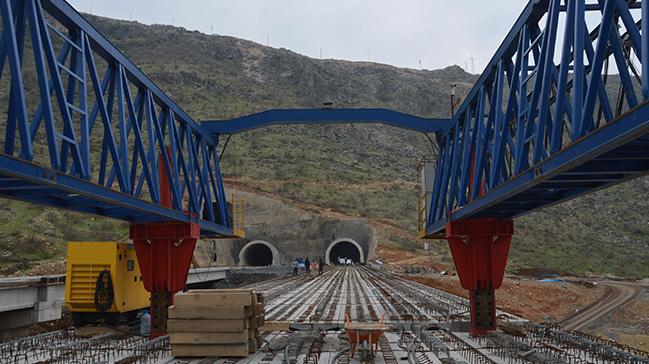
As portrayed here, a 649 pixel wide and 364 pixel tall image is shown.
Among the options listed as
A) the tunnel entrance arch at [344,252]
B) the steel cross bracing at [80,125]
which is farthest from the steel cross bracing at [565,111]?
the tunnel entrance arch at [344,252]

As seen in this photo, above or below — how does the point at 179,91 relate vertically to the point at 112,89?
above

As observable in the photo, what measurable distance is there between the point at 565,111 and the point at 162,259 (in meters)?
11.4

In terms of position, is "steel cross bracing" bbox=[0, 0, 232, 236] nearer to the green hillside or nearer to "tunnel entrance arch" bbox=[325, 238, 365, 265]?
the green hillside

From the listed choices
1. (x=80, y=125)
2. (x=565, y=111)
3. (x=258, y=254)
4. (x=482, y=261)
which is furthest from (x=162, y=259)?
(x=258, y=254)

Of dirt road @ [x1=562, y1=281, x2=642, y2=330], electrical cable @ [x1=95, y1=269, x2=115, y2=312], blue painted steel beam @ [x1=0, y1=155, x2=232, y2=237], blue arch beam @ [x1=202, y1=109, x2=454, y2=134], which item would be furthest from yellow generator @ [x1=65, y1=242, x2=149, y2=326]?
dirt road @ [x1=562, y1=281, x2=642, y2=330]

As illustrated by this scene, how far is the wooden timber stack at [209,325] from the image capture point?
472 inches

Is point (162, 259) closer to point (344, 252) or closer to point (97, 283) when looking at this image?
point (97, 283)

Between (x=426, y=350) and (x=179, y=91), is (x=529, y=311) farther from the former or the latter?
(x=179, y=91)

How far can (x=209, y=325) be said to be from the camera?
1202 cm

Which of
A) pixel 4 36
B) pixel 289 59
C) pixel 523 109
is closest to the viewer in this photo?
pixel 4 36

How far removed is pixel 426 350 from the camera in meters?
13.4

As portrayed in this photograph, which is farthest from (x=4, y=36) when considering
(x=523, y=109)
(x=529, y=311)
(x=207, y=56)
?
(x=207, y=56)

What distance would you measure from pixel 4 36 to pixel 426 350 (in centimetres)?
1037

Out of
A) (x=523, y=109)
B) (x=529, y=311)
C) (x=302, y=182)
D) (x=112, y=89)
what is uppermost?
(x=302, y=182)
